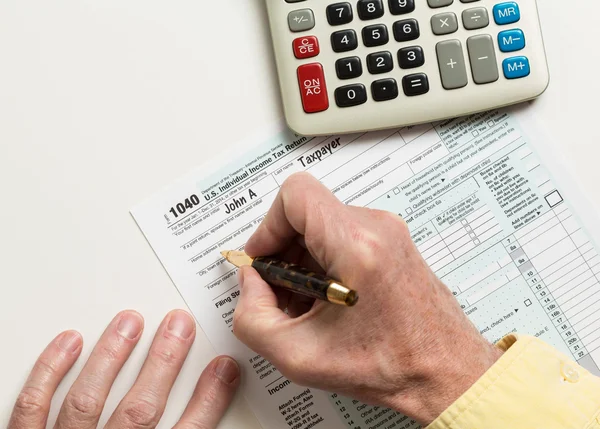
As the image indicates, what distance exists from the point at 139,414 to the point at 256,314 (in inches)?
6.5

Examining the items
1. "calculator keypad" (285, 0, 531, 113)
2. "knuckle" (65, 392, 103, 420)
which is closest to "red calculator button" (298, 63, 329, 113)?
"calculator keypad" (285, 0, 531, 113)

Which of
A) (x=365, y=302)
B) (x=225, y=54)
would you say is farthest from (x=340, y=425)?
(x=225, y=54)

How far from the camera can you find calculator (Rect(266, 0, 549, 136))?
52cm

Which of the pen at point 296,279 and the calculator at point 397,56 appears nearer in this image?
the pen at point 296,279

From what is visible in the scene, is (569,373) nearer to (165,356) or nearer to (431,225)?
(431,225)

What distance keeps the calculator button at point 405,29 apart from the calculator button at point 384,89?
0.12ft

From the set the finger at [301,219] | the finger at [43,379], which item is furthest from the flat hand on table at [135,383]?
the finger at [301,219]

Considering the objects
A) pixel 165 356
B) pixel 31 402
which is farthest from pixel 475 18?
pixel 31 402

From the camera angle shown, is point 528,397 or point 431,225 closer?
point 528,397

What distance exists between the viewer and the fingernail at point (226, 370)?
54 cm

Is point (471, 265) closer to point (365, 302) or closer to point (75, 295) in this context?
point (365, 302)

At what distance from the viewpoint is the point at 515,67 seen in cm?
53

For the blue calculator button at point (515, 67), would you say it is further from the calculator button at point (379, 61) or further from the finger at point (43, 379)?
the finger at point (43, 379)

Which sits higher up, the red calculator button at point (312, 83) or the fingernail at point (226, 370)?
the red calculator button at point (312, 83)
